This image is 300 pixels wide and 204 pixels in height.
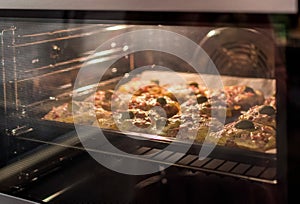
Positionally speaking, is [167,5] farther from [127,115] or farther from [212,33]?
A: [127,115]

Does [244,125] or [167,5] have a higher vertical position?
[167,5]

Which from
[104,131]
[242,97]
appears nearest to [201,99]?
[242,97]

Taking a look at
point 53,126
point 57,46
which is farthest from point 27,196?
point 57,46

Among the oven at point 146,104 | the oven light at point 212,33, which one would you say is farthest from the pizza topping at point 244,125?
the oven light at point 212,33

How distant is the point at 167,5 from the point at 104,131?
25cm

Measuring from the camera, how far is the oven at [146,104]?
56 centimetres

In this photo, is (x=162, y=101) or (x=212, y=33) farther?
(x=162, y=101)

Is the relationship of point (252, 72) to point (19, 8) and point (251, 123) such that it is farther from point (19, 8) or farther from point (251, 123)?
point (19, 8)

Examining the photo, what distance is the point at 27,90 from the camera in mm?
806

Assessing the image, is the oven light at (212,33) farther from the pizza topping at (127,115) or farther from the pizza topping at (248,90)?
the pizza topping at (127,115)

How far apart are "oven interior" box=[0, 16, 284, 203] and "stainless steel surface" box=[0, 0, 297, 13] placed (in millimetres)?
27

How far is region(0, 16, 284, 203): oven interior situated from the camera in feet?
1.92

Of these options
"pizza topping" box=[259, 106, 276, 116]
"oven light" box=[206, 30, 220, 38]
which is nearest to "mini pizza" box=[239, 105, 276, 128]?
"pizza topping" box=[259, 106, 276, 116]

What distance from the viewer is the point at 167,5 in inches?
22.8
